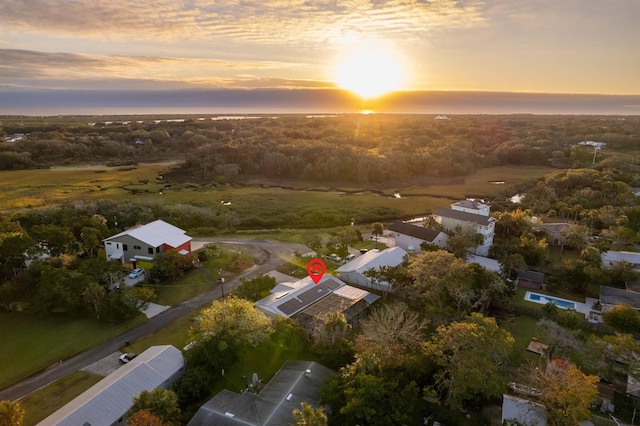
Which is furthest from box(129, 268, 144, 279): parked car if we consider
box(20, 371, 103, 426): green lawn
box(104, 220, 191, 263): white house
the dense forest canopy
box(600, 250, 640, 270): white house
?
the dense forest canopy

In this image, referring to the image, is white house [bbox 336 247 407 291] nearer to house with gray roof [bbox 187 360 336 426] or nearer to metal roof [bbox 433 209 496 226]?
metal roof [bbox 433 209 496 226]

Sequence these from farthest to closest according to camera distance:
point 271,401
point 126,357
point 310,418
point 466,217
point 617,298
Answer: point 466,217, point 617,298, point 126,357, point 271,401, point 310,418

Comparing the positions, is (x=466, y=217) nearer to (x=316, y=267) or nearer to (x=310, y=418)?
(x=316, y=267)

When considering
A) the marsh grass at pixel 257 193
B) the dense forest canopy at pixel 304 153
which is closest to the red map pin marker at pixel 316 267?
the marsh grass at pixel 257 193

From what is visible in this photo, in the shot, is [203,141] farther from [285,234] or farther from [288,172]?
[285,234]

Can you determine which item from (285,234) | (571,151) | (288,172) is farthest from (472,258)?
(571,151)

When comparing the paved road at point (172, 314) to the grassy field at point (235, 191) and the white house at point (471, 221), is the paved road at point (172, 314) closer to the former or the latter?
the grassy field at point (235, 191)

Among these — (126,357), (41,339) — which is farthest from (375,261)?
(41,339)
